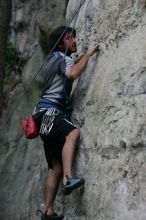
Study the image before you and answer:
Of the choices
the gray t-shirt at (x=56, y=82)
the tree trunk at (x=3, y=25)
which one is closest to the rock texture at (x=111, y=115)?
the gray t-shirt at (x=56, y=82)

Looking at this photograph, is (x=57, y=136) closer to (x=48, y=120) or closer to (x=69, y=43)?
(x=48, y=120)

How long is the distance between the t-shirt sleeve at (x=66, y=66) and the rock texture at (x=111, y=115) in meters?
0.26

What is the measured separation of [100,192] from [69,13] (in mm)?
3596

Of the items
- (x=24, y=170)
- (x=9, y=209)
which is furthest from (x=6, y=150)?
(x=9, y=209)

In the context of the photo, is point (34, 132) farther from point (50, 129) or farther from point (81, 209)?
point (81, 209)

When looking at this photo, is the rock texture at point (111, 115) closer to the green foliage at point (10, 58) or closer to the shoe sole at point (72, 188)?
the shoe sole at point (72, 188)

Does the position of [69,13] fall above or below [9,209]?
above

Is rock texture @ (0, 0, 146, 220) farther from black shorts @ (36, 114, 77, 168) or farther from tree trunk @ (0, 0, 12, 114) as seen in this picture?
tree trunk @ (0, 0, 12, 114)

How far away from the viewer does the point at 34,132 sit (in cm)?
615

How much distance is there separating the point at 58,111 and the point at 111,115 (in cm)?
109

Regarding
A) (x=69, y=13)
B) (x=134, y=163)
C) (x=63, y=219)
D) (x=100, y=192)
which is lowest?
(x=63, y=219)

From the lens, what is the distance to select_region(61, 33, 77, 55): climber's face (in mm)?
6266

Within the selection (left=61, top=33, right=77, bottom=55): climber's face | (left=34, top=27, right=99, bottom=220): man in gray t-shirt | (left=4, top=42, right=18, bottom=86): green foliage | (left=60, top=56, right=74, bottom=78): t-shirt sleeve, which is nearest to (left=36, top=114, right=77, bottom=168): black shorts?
(left=34, top=27, right=99, bottom=220): man in gray t-shirt

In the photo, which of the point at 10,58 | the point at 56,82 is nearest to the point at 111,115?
the point at 56,82
